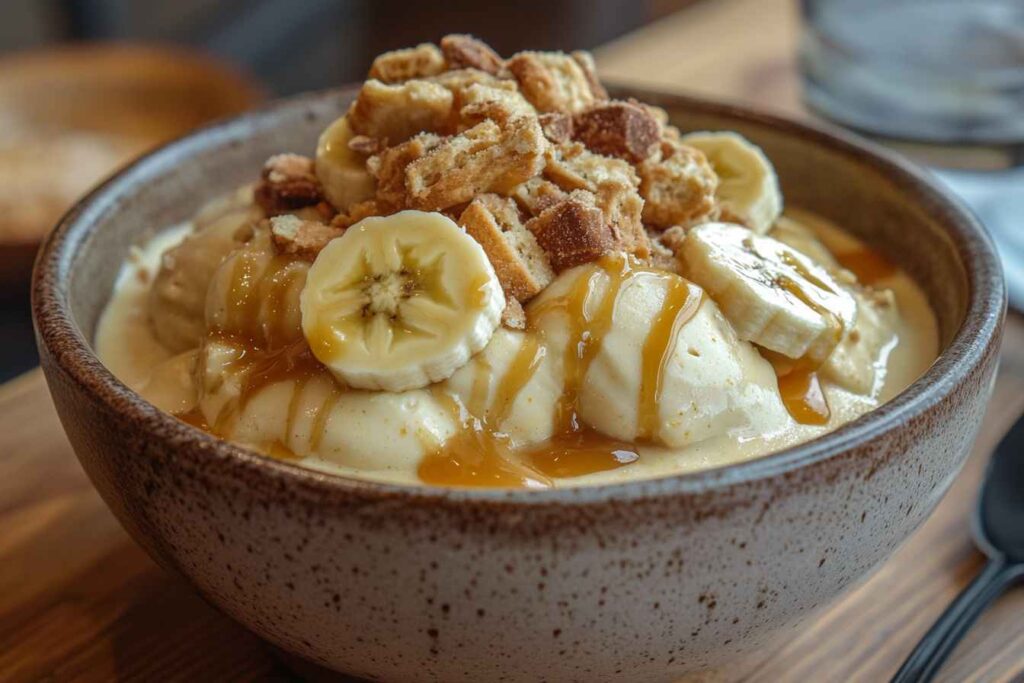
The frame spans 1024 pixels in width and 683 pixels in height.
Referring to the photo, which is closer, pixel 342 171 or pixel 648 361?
pixel 648 361

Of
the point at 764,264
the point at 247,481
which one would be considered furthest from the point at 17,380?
the point at 764,264

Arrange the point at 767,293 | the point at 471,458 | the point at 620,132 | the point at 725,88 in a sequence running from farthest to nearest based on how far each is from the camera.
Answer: the point at 725,88, the point at 620,132, the point at 767,293, the point at 471,458

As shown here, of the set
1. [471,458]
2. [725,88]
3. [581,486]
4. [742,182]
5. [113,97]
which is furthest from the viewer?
[113,97]

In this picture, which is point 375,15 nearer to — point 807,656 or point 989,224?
point 989,224

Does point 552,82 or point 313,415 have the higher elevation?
point 552,82

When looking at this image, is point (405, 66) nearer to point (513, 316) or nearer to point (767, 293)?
point (513, 316)

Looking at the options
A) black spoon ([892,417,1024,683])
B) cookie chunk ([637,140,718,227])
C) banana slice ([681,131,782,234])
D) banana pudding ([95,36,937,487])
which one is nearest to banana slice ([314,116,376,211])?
banana pudding ([95,36,937,487])

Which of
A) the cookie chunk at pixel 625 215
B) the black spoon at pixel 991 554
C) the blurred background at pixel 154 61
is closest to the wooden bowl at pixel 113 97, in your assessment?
the blurred background at pixel 154 61

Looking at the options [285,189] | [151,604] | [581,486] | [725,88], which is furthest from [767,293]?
[725,88]
